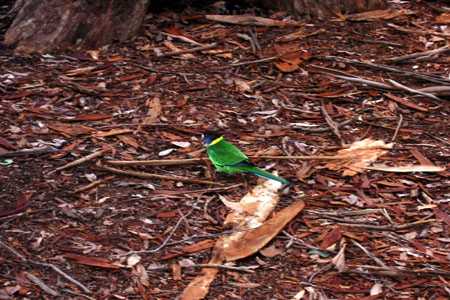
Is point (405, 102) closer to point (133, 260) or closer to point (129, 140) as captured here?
point (129, 140)

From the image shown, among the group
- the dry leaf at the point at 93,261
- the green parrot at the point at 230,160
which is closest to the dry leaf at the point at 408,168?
the green parrot at the point at 230,160

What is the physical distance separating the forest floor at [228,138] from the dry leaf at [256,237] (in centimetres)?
3

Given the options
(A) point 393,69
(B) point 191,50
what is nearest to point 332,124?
(A) point 393,69

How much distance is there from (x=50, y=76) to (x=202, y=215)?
1.49 metres

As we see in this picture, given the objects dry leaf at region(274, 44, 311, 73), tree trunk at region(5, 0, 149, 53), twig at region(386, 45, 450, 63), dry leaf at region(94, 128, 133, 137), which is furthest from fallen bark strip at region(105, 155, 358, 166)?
tree trunk at region(5, 0, 149, 53)

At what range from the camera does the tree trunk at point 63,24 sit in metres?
4.83

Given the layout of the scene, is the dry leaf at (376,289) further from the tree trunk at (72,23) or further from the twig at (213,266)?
the tree trunk at (72,23)

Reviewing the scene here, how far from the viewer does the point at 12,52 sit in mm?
4820

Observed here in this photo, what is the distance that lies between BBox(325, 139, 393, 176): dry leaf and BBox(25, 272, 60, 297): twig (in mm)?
1462

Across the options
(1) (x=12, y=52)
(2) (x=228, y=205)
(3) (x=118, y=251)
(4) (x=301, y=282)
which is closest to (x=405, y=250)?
(4) (x=301, y=282)

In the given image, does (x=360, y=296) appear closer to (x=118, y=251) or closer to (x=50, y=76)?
(x=118, y=251)

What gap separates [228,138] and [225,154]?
0.37 m

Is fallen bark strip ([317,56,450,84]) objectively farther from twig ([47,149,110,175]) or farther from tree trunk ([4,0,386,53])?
twig ([47,149,110,175])

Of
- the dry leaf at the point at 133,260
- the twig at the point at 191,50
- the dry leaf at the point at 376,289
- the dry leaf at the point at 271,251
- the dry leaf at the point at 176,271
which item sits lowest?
the dry leaf at the point at 376,289
